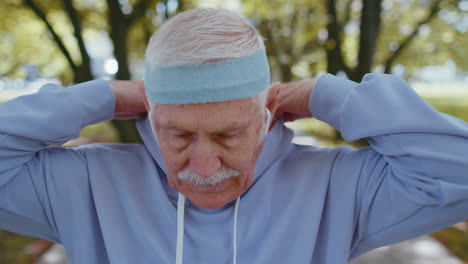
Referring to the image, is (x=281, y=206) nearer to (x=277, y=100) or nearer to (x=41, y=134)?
(x=277, y=100)

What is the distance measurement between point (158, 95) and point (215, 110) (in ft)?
0.72

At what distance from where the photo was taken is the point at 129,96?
5.59 ft

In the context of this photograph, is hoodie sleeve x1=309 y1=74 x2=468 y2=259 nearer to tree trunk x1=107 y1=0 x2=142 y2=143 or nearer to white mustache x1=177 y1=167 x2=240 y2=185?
white mustache x1=177 y1=167 x2=240 y2=185

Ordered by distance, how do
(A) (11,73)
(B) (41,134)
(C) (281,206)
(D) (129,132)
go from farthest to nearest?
(A) (11,73) → (D) (129,132) → (C) (281,206) → (B) (41,134)

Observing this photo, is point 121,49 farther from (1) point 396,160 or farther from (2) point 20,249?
(1) point 396,160

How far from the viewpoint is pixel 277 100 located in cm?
169

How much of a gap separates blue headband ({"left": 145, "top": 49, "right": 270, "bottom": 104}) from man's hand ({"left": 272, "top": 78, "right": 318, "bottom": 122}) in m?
0.32

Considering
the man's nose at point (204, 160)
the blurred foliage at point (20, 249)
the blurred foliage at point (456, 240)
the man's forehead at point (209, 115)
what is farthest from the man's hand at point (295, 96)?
the blurred foliage at point (20, 249)

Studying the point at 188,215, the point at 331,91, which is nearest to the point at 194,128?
the point at 188,215

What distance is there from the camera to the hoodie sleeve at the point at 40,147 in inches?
58.9

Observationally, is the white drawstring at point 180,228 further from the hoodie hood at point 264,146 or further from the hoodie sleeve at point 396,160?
the hoodie sleeve at point 396,160

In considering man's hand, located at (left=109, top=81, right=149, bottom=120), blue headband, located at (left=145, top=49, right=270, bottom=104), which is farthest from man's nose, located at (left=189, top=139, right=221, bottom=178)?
man's hand, located at (left=109, top=81, right=149, bottom=120)

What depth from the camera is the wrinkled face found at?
1.35 meters

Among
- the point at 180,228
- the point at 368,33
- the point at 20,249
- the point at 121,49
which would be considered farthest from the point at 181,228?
the point at 368,33
